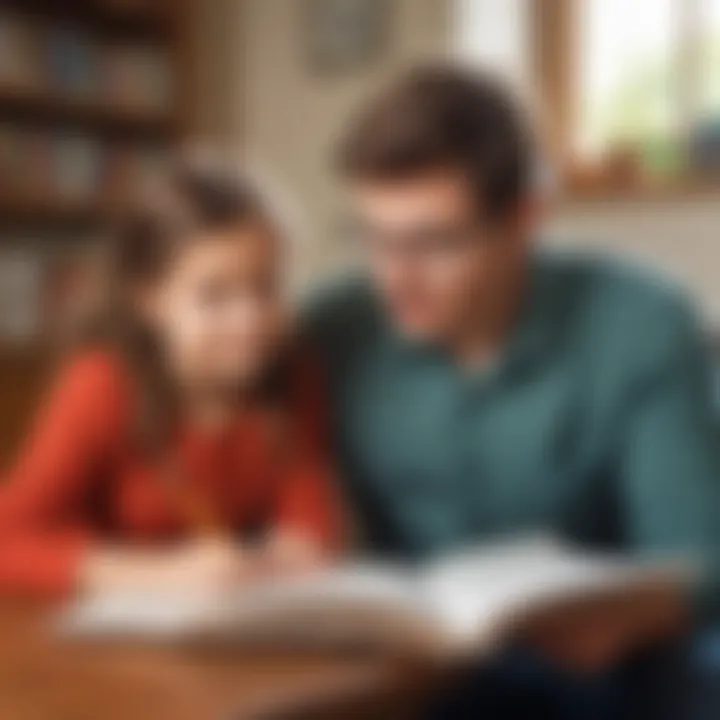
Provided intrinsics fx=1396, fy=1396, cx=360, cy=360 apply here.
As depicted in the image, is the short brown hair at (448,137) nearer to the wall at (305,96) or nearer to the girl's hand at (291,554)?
the wall at (305,96)

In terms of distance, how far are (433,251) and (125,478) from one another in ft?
0.62

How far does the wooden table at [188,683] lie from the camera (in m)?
0.49

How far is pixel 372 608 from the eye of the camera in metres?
0.55

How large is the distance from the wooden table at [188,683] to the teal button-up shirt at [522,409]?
147 mm

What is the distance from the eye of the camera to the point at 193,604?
1.88 ft

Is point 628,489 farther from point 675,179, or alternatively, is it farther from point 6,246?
point 6,246

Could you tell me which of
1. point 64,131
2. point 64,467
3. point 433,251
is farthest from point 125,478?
point 64,131

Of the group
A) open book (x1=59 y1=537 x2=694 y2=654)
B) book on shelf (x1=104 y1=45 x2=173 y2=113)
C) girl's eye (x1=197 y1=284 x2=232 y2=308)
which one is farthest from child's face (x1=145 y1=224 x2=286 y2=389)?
book on shelf (x1=104 y1=45 x2=173 y2=113)

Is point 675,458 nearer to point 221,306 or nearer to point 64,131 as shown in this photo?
point 221,306

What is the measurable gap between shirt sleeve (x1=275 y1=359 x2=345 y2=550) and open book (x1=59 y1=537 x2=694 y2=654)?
61 millimetres

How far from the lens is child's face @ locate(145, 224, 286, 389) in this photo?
2.14 feet

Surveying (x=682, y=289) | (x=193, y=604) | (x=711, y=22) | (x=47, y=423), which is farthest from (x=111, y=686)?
(x=711, y=22)

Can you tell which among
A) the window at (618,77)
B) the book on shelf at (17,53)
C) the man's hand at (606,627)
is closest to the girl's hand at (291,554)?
the man's hand at (606,627)

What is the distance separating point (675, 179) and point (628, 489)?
20cm
